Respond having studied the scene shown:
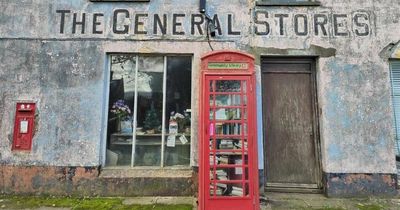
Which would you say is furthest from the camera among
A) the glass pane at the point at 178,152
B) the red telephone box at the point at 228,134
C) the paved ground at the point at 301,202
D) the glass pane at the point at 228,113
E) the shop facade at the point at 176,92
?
the glass pane at the point at 178,152

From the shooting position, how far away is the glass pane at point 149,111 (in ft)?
20.7

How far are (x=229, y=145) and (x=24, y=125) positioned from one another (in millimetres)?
4223

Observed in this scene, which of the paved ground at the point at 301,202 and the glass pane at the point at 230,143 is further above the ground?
the glass pane at the point at 230,143

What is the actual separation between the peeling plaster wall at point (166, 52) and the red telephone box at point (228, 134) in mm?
1125

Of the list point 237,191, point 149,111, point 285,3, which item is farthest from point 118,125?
point 285,3

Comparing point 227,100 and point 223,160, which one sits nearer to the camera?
point 223,160

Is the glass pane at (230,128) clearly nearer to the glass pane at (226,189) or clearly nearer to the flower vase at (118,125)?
the glass pane at (226,189)

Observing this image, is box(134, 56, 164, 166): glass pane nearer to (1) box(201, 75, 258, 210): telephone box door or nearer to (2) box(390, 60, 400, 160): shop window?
(1) box(201, 75, 258, 210): telephone box door

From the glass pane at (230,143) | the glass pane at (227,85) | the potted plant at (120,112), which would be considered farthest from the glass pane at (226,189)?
the potted plant at (120,112)

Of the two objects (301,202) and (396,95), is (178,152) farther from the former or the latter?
(396,95)

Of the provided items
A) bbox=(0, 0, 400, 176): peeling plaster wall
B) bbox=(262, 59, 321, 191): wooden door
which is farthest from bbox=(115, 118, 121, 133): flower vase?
bbox=(262, 59, 321, 191): wooden door

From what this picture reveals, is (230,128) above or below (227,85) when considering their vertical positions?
below

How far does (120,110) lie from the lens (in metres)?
6.38

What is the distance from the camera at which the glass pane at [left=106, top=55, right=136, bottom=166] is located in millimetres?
6297
